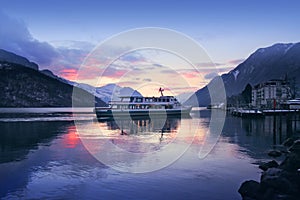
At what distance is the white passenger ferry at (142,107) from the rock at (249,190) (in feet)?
254

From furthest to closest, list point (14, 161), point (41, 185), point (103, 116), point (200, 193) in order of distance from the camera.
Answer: point (103, 116) < point (14, 161) < point (41, 185) < point (200, 193)

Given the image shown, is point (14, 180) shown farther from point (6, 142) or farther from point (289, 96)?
point (289, 96)

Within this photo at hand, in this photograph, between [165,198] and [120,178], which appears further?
[120,178]

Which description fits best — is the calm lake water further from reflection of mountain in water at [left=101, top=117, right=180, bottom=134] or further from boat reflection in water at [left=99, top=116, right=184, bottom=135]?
reflection of mountain in water at [left=101, top=117, right=180, bottom=134]

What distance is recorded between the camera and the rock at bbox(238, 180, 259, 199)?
16.3m

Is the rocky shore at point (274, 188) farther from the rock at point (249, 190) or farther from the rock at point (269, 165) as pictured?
the rock at point (269, 165)

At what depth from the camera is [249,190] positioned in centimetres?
1659

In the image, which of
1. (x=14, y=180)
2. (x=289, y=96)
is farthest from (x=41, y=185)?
(x=289, y=96)

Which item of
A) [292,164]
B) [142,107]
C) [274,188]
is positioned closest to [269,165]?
[292,164]

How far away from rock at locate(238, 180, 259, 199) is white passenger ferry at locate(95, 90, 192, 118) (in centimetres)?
7735

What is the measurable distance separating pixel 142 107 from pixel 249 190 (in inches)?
3463

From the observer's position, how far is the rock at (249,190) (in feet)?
53.3

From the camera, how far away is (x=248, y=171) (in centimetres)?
2220

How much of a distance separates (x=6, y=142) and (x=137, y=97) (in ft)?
228
